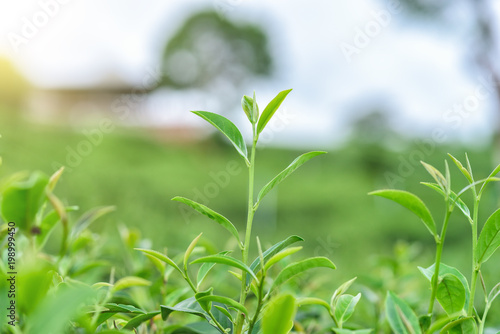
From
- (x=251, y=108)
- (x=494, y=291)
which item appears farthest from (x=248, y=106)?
(x=494, y=291)

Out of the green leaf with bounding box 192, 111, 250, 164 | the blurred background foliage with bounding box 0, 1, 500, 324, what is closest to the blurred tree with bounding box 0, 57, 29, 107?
the blurred background foliage with bounding box 0, 1, 500, 324

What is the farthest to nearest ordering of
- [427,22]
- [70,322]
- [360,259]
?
[427,22] → [360,259] → [70,322]

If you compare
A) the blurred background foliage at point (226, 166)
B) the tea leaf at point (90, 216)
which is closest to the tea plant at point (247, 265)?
the tea leaf at point (90, 216)

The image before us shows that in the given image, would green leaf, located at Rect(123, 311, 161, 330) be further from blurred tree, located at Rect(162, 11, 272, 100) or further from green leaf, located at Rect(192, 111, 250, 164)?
blurred tree, located at Rect(162, 11, 272, 100)

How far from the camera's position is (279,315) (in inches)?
8.3

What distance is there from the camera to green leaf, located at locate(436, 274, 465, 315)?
28cm

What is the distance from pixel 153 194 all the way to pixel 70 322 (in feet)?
13.5

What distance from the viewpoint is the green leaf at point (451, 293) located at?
0.91 feet

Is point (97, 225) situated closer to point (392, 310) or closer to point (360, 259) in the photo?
point (392, 310)

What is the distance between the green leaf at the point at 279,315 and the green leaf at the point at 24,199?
0.12 meters

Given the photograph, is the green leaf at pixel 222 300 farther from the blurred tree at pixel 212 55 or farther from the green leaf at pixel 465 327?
the blurred tree at pixel 212 55

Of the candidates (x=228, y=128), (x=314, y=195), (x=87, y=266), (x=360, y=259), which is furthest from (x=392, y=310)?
(x=314, y=195)

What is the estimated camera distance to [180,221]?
356 cm

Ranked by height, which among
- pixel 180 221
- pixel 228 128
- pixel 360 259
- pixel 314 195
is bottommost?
pixel 314 195
